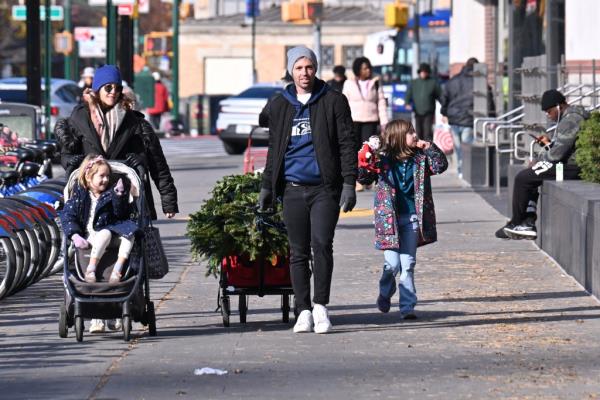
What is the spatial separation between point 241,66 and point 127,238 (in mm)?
95770

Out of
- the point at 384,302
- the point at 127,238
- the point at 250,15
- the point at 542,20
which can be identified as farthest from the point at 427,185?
the point at 250,15

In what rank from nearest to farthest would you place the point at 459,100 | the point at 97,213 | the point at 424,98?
the point at 97,213 → the point at 459,100 → the point at 424,98

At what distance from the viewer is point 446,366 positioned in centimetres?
945

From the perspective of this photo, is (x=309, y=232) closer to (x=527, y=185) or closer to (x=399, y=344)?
(x=399, y=344)

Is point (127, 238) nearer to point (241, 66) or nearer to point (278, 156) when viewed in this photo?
point (278, 156)

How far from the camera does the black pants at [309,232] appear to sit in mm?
10781

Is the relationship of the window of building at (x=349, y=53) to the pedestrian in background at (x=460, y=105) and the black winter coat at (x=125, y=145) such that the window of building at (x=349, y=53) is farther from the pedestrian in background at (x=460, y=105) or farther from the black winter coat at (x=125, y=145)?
the black winter coat at (x=125, y=145)

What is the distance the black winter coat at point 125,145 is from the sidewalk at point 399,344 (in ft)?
2.92

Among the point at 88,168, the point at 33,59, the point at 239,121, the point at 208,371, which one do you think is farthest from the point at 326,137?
the point at 239,121

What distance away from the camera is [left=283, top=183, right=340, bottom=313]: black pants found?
35.4 feet

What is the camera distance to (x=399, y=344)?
10320mm

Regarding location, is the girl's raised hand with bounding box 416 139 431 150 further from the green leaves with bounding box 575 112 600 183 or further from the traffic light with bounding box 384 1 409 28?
the traffic light with bounding box 384 1 409 28

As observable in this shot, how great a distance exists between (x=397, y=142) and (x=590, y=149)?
331cm

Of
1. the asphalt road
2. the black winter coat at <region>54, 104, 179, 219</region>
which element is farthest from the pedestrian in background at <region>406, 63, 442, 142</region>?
the black winter coat at <region>54, 104, 179, 219</region>
